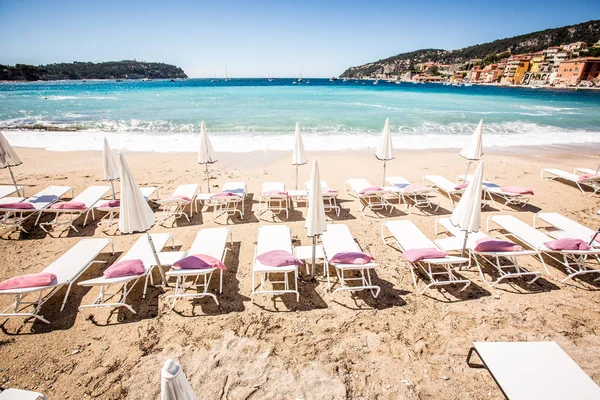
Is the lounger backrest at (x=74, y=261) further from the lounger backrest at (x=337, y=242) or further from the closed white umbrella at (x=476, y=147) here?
the closed white umbrella at (x=476, y=147)

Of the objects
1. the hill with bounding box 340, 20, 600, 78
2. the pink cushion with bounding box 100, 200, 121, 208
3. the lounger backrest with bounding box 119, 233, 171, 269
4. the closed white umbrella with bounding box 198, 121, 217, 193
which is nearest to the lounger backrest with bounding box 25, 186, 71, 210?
the pink cushion with bounding box 100, 200, 121, 208

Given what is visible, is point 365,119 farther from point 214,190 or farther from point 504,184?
point 214,190

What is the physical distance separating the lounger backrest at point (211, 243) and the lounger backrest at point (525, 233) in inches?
256

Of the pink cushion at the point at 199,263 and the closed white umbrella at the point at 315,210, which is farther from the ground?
the closed white umbrella at the point at 315,210

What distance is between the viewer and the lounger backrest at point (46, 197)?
7.53 meters

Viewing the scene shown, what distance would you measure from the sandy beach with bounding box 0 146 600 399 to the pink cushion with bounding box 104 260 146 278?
638mm

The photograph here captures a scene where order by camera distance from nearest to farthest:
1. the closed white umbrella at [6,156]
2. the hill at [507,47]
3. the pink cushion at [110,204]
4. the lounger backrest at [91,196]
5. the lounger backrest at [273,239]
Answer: the lounger backrest at [273,239], the pink cushion at [110,204], the closed white umbrella at [6,156], the lounger backrest at [91,196], the hill at [507,47]

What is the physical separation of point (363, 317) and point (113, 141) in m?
18.5

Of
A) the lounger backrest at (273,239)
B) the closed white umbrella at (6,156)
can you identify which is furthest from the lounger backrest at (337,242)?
the closed white umbrella at (6,156)

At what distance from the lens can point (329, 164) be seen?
42.0 ft

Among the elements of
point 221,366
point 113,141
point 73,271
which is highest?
point 113,141

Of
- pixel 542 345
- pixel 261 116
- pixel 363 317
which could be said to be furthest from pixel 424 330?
pixel 261 116

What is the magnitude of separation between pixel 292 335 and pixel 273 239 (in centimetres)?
222

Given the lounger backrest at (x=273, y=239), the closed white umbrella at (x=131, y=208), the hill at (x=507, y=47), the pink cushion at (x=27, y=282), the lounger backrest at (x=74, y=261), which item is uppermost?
the hill at (x=507, y=47)
